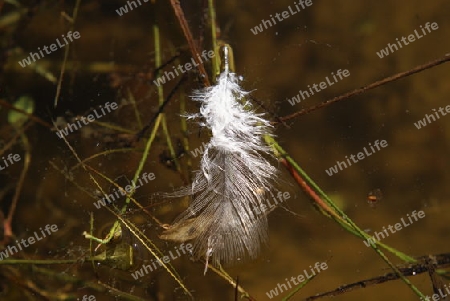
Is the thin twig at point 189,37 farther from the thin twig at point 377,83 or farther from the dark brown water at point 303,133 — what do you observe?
the thin twig at point 377,83

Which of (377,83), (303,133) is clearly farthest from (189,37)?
(377,83)

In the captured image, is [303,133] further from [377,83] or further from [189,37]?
[189,37]

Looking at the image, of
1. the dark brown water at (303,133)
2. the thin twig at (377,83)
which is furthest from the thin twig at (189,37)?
the thin twig at (377,83)

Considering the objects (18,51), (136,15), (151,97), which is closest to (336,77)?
(151,97)

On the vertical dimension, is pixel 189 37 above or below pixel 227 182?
above

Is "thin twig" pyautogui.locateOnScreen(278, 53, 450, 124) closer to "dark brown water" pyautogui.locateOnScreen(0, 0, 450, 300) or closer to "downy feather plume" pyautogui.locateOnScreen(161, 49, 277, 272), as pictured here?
"dark brown water" pyautogui.locateOnScreen(0, 0, 450, 300)

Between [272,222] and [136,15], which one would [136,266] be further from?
[136,15]

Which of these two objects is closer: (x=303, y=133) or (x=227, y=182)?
(x=227, y=182)
